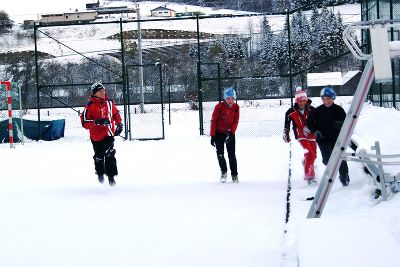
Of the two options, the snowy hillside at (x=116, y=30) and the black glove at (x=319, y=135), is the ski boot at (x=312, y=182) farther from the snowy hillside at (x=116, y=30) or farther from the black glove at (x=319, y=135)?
the snowy hillside at (x=116, y=30)

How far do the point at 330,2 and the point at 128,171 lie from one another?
549 inches

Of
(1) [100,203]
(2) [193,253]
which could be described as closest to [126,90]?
(1) [100,203]

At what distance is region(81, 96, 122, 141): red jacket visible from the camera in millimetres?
11336

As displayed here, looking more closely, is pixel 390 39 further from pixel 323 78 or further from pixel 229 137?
pixel 323 78

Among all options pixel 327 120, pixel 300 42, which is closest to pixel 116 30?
pixel 300 42

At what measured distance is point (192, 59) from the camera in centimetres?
2870

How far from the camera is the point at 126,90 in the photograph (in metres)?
24.6

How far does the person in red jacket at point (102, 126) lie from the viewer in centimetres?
1131

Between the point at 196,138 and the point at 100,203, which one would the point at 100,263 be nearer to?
the point at 100,203

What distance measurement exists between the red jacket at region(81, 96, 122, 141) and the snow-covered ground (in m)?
0.84

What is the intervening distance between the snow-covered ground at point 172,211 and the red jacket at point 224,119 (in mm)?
819

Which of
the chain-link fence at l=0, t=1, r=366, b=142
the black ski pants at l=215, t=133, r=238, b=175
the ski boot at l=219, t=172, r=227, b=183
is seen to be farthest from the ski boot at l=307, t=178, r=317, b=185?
the chain-link fence at l=0, t=1, r=366, b=142

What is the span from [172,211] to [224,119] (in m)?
3.15

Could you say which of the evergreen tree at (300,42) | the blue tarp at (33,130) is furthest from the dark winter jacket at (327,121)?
the blue tarp at (33,130)
